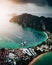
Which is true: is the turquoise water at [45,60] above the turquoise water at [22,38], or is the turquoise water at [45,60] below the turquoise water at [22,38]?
below

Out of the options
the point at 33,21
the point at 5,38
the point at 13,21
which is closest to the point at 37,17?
the point at 33,21

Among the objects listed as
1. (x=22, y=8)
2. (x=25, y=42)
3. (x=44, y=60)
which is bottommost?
(x=44, y=60)

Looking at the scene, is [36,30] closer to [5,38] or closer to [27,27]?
[27,27]

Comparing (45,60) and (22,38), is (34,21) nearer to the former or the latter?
(22,38)

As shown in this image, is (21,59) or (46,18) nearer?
(21,59)

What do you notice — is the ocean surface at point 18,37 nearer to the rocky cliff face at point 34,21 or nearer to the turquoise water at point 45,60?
the rocky cliff face at point 34,21

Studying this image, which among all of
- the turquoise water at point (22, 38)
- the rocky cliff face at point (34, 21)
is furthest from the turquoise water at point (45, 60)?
the rocky cliff face at point (34, 21)
